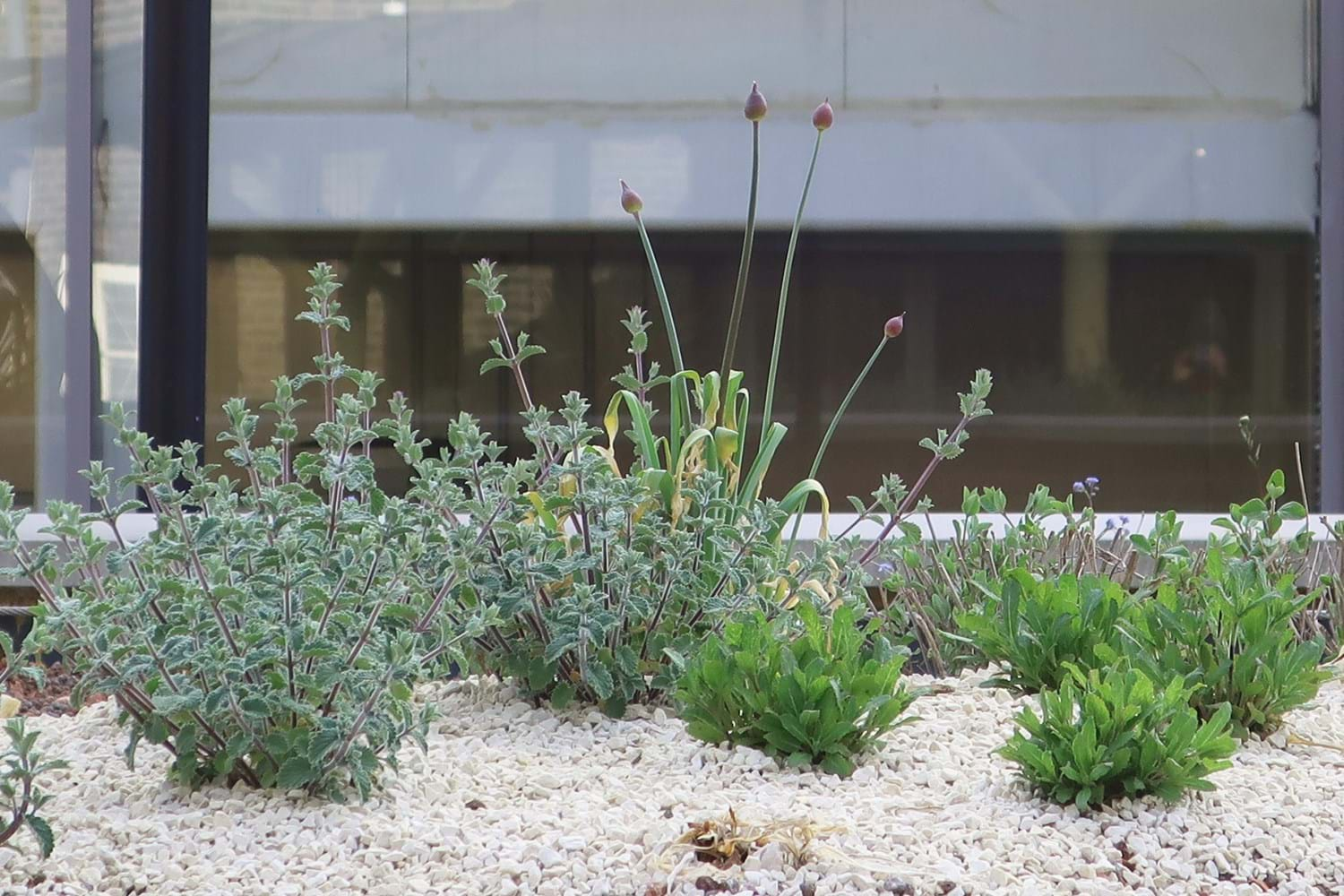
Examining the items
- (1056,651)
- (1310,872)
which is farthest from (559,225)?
(1310,872)

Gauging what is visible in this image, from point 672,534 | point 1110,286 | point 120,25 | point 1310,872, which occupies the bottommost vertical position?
point 1310,872

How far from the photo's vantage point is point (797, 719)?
1829 millimetres

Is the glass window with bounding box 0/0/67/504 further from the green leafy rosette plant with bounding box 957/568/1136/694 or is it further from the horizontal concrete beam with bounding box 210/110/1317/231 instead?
the green leafy rosette plant with bounding box 957/568/1136/694

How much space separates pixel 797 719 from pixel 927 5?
404cm

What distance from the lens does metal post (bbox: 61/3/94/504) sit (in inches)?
198

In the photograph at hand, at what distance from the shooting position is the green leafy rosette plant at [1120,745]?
1633 mm

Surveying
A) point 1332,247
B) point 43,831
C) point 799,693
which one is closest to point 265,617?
point 43,831

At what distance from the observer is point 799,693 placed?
1.82 meters

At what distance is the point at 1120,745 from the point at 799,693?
1.37 feet

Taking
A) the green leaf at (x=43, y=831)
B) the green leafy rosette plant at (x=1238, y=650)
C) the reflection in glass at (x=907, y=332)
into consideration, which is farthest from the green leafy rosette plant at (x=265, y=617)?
the reflection in glass at (x=907, y=332)

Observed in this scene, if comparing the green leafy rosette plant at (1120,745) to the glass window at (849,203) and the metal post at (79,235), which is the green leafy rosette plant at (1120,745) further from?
the metal post at (79,235)

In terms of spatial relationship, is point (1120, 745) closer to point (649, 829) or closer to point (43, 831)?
point (649, 829)

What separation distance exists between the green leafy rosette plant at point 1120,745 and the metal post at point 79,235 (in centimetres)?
424

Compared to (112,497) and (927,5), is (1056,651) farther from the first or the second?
(927,5)
